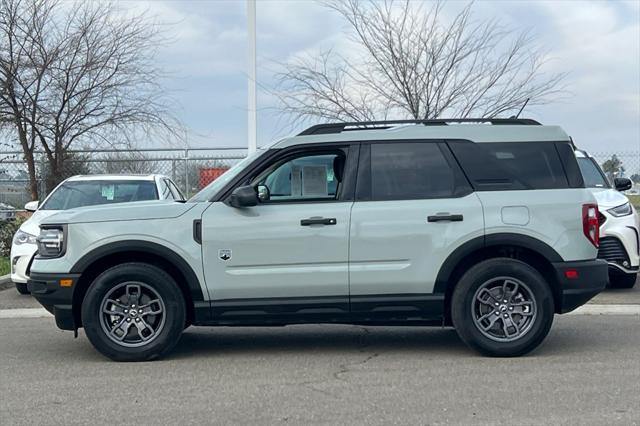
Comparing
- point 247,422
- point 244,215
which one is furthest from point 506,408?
point 244,215

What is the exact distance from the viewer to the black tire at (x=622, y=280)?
10320 millimetres

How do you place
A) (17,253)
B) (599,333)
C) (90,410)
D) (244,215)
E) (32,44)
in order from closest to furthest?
1. (90,410)
2. (244,215)
3. (599,333)
4. (17,253)
5. (32,44)

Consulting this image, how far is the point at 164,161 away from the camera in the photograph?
16.1m

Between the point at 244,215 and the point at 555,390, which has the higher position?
the point at 244,215

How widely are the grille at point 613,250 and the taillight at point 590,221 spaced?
3.24 meters

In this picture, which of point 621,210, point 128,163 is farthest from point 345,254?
point 128,163

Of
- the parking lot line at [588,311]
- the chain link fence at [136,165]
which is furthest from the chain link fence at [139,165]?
the parking lot line at [588,311]

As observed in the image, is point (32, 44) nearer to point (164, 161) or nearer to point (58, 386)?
point (164, 161)

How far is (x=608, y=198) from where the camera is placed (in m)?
10.3

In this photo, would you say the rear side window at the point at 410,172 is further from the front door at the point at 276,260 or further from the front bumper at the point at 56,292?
the front bumper at the point at 56,292

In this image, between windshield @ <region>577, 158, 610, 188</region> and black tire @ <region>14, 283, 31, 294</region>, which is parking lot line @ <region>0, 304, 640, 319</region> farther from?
windshield @ <region>577, 158, 610, 188</region>

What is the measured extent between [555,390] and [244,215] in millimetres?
2784

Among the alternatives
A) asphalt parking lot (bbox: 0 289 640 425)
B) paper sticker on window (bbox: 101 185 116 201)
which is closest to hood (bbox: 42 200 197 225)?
asphalt parking lot (bbox: 0 289 640 425)

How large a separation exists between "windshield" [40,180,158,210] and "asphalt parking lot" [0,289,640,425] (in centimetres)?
331
